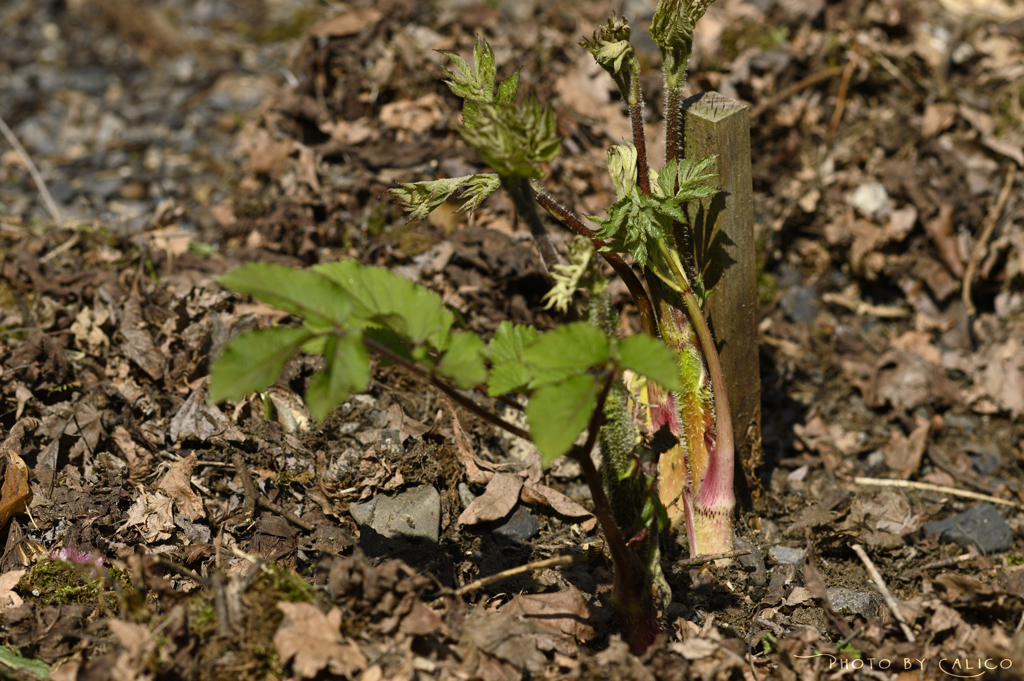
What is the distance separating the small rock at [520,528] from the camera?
2587 mm

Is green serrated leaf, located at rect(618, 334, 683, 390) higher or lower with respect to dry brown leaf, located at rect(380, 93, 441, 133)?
higher

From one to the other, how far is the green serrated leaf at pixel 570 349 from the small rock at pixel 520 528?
123 cm

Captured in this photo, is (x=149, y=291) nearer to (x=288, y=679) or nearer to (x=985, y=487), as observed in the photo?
(x=288, y=679)

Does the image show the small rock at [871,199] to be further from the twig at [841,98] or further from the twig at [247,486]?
the twig at [247,486]

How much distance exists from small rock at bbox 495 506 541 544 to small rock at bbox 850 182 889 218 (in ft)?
9.19

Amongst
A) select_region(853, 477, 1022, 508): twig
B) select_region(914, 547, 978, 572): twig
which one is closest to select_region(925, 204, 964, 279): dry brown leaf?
select_region(853, 477, 1022, 508): twig

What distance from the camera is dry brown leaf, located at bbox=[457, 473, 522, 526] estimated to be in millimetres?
2580

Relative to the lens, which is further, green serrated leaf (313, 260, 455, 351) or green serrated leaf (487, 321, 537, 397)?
green serrated leaf (487, 321, 537, 397)

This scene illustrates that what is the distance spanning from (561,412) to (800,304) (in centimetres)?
296

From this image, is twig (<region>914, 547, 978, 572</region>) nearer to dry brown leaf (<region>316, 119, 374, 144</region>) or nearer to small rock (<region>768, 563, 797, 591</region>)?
small rock (<region>768, 563, 797, 591</region>)

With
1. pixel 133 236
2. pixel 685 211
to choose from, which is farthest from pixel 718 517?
pixel 133 236

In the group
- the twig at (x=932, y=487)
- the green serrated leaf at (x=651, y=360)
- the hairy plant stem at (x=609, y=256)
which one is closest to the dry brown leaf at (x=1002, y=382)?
the twig at (x=932, y=487)

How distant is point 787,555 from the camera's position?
8.60 feet

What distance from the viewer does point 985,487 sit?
316cm
